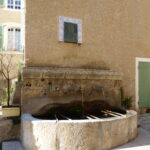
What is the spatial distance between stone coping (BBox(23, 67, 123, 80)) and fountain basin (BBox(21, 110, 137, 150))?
55.0 inches

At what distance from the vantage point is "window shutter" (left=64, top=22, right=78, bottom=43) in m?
5.96

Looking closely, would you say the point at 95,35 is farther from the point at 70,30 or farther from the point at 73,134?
the point at 73,134

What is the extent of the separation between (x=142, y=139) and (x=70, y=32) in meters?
3.86

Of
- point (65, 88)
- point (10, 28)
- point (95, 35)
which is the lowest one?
point (65, 88)

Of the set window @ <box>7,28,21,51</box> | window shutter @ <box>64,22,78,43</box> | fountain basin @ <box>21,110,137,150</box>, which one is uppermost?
window @ <box>7,28,21,51</box>

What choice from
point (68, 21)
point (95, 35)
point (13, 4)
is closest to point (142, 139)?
point (95, 35)

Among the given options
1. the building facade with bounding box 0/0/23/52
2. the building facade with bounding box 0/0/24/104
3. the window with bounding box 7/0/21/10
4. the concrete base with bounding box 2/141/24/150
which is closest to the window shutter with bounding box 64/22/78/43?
the concrete base with bounding box 2/141/24/150

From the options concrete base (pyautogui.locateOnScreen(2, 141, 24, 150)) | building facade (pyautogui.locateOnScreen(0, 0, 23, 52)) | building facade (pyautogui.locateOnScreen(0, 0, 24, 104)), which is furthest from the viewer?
building facade (pyautogui.locateOnScreen(0, 0, 23, 52))

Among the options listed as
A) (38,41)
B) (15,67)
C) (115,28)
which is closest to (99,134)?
(38,41)

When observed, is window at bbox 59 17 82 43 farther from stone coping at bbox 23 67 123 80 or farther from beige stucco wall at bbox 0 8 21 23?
beige stucco wall at bbox 0 8 21 23

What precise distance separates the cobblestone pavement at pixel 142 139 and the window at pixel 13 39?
327 inches

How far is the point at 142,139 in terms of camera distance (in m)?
4.75

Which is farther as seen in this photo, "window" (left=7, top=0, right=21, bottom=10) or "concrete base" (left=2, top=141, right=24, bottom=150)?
"window" (left=7, top=0, right=21, bottom=10)

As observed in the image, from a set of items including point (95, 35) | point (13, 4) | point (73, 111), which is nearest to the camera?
point (73, 111)
